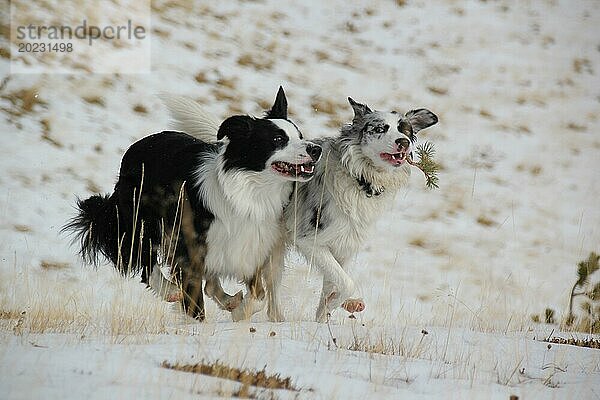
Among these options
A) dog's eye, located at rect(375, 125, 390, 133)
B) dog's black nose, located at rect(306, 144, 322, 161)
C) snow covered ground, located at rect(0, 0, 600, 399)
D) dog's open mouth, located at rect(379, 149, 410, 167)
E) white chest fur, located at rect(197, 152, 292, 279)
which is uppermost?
dog's eye, located at rect(375, 125, 390, 133)

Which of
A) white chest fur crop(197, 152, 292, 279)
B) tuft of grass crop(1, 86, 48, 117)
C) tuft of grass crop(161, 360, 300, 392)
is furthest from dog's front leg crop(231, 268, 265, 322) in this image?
tuft of grass crop(1, 86, 48, 117)

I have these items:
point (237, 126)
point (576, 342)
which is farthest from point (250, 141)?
point (576, 342)

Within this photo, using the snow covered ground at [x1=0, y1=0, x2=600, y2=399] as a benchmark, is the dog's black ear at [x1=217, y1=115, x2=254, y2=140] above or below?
above

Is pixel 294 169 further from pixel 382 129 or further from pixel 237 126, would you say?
pixel 382 129

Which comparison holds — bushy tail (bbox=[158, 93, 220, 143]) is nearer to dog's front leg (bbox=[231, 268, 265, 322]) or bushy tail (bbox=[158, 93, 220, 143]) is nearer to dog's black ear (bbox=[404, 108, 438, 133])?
dog's front leg (bbox=[231, 268, 265, 322])

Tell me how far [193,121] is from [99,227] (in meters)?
1.03

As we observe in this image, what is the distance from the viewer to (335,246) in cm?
488

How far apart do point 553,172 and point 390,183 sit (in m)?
6.72

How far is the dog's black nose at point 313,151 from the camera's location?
454cm

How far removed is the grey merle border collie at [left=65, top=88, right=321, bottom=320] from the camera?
4.72 metres

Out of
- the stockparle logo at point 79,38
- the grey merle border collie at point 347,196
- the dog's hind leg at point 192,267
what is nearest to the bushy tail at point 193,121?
the dog's hind leg at point 192,267

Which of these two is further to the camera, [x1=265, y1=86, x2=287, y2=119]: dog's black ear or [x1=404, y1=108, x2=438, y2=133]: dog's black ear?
[x1=404, y1=108, x2=438, y2=133]: dog's black ear

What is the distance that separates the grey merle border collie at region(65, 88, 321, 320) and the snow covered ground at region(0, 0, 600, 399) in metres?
0.34

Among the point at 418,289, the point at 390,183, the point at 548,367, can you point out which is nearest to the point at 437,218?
the point at 418,289
